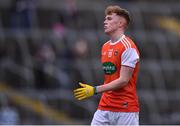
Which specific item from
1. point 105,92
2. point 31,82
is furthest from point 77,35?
point 105,92

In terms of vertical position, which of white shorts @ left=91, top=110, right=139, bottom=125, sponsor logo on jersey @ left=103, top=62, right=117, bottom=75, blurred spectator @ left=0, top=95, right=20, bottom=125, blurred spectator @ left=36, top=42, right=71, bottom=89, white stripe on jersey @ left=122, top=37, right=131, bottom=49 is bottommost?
blurred spectator @ left=0, top=95, right=20, bottom=125

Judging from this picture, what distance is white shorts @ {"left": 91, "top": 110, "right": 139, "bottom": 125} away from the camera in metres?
9.26

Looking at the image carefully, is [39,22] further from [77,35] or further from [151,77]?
[151,77]

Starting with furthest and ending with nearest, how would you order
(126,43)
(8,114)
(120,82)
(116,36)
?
(8,114)
(116,36)
(126,43)
(120,82)

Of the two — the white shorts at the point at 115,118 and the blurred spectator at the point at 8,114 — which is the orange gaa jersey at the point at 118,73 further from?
the blurred spectator at the point at 8,114

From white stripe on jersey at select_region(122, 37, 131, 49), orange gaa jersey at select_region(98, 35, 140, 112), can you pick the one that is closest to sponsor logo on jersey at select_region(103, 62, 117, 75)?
orange gaa jersey at select_region(98, 35, 140, 112)

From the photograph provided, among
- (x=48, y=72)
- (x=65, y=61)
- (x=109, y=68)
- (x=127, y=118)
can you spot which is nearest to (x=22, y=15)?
(x=65, y=61)

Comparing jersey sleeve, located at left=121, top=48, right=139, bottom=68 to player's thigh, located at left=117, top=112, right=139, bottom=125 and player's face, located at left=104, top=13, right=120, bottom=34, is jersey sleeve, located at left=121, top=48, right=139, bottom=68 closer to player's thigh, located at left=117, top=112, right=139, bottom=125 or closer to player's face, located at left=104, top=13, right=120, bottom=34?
player's face, located at left=104, top=13, right=120, bottom=34

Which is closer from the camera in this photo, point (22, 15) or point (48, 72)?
point (48, 72)

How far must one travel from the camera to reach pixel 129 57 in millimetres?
9133

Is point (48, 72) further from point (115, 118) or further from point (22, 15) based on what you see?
point (115, 118)

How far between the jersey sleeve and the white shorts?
0.59 m

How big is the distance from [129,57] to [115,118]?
0.75 m

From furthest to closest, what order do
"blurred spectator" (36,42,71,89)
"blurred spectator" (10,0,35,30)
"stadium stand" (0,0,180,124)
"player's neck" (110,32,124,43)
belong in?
"blurred spectator" (10,0,35,30) < "blurred spectator" (36,42,71,89) < "stadium stand" (0,0,180,124) < "player's neck" (110,32,124,43)
